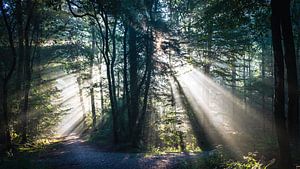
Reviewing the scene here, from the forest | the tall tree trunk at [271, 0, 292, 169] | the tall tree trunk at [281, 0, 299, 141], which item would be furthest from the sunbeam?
the tall tree trunk at [271, 0, 292, 169]

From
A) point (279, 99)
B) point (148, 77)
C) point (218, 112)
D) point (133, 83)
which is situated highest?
point (148, 77)

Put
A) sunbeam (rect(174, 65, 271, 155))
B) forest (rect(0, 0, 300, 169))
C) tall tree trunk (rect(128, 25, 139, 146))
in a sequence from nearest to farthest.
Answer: forest (rect(0, 0, 300, 169)) → tall tree trunk (rect(128, 25, 139, 146)) → sunbeam (rect(174, 65, 271, 155))

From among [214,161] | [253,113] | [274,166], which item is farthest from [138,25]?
[253,113]

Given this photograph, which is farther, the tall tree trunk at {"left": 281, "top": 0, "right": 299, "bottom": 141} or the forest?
the forest

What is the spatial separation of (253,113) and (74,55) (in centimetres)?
2401

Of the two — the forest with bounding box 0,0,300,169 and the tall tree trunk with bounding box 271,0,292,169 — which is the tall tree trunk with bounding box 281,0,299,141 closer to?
the forest with bounding box 0,0,300,169

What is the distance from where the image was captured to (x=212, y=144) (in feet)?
74.2

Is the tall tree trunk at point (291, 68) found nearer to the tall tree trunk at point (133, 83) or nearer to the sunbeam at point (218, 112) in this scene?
the sunbeam at point (218, 112)

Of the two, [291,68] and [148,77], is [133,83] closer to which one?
[148,77]

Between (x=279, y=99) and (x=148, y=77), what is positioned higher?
(x=148, y=77)

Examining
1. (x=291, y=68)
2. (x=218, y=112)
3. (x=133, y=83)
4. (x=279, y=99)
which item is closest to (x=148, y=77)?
(x=133, y=83)

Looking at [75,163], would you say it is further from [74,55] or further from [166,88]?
[74,55]

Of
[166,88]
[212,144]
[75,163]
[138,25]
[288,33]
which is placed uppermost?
[138,25]

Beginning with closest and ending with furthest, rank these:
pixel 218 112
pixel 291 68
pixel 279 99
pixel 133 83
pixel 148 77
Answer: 1. pixel 279 99
2. pixel 291 68
3. pixel 148 77
4. pixel 133 83
5. pixel 218 112
